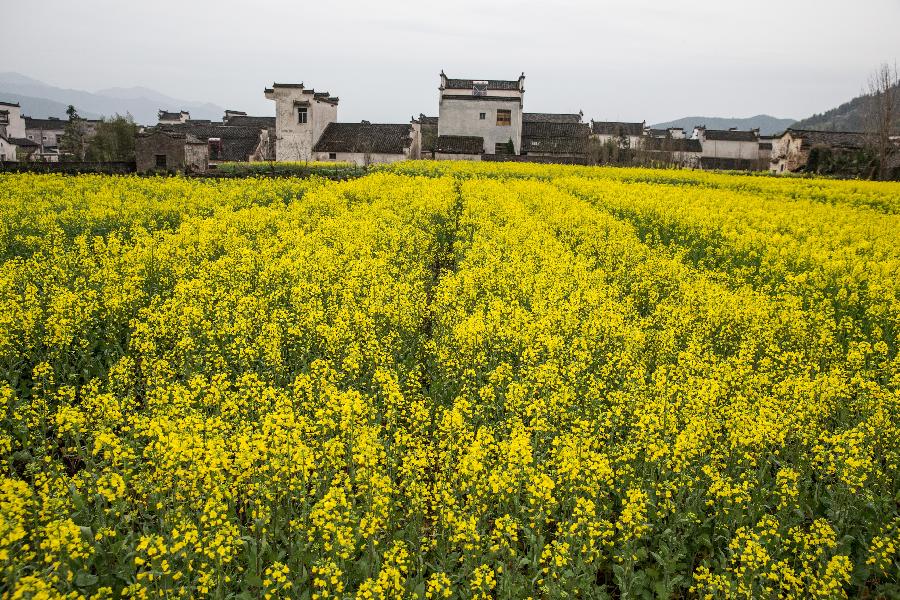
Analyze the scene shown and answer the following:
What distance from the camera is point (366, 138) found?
208 feet

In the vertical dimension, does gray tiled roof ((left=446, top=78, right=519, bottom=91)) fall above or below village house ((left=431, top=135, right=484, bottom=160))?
above

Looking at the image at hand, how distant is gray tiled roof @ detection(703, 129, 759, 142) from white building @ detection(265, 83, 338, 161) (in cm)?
7156

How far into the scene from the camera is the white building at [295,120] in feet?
203

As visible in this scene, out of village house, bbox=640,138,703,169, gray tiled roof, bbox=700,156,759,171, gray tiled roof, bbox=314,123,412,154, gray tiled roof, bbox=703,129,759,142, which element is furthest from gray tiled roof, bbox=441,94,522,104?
gray tiled roof, bbox=703,129,759,142

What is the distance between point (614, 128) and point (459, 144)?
51.1m

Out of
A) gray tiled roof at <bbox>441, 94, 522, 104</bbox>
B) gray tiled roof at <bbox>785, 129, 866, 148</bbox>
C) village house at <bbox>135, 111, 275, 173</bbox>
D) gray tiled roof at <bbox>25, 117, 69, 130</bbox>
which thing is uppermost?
gray tiled roof at <bbox>25, 117, 69, 130</bbox>

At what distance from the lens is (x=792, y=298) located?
985 centimetres

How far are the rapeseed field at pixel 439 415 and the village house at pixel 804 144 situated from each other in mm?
62409

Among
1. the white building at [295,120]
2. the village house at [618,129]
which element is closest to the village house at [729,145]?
the village house at [618,129]

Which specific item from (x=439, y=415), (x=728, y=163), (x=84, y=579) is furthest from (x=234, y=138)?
(x=728, y=163)

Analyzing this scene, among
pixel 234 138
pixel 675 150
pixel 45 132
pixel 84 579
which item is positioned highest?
pixel 45 132

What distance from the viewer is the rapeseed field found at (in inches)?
166

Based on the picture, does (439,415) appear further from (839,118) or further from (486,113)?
(839,118)

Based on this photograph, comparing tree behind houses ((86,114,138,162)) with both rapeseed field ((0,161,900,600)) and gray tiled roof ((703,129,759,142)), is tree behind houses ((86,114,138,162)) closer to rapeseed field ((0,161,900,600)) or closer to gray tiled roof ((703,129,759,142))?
rapeseed field ((0,161,900,600))
